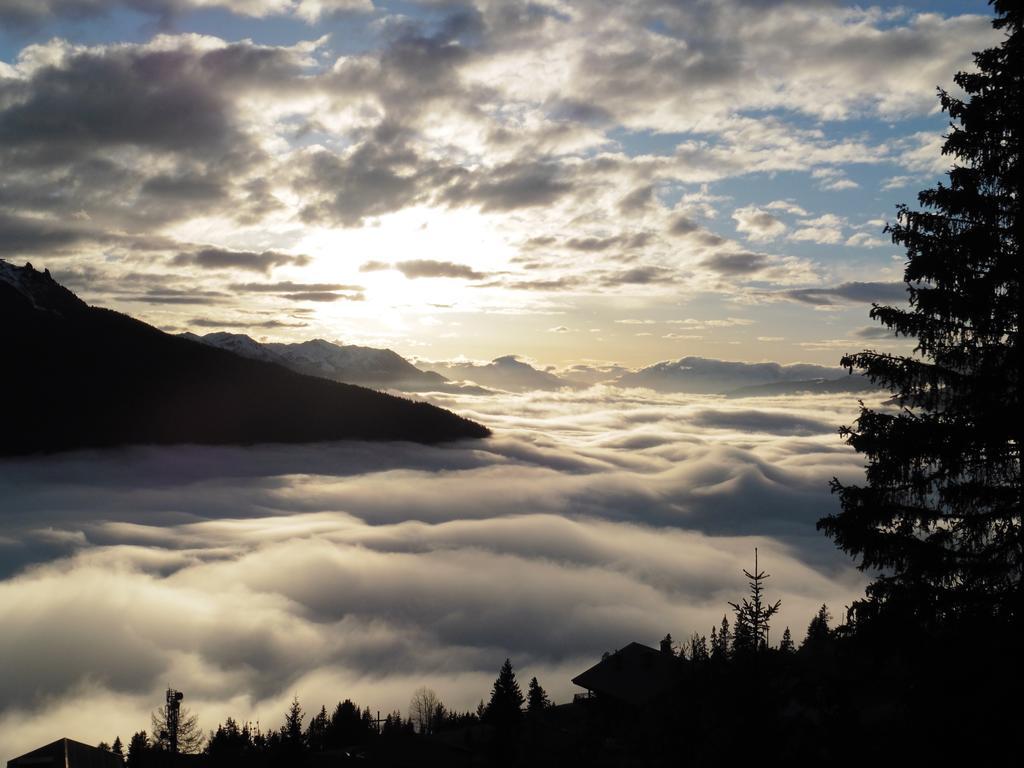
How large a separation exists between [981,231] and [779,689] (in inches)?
537

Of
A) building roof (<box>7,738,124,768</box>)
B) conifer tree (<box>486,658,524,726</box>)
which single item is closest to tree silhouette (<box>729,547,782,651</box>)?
conifer tree (<box>486,658,524,726</box>)

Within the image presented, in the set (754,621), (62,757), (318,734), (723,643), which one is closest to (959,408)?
(754,621)

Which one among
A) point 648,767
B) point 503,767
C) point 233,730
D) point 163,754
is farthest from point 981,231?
point 233,730

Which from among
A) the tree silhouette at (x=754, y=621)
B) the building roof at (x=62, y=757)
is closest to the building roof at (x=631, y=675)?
the building roof at (x=62, y=757)

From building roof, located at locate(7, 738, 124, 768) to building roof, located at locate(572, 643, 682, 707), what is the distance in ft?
146

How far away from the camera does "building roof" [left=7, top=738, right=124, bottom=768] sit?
6309 cm

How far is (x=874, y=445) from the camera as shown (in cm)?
1702

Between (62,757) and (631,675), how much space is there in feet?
166

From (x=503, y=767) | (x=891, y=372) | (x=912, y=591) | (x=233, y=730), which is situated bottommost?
(x=233, y=730)

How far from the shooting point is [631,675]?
235 feet

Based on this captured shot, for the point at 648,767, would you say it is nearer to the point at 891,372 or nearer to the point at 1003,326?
the point at 891,372

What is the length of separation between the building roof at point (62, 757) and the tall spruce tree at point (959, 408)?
70.9m

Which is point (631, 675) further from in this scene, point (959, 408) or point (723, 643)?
point (959, 408)

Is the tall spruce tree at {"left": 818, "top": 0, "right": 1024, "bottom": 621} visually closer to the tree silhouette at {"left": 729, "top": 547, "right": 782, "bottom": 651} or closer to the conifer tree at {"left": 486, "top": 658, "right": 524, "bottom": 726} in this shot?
the tree silhouette at {"left": 729, "top": 547, "right": 782, "bottom": 651}
